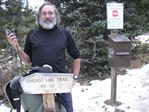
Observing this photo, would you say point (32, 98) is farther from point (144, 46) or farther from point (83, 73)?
point (144, 46)

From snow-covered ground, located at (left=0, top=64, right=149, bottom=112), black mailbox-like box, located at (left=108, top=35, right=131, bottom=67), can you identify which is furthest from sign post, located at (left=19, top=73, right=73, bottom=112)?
black mailbox-like box, located at (left=108, top=35, right=131, bottom=67)

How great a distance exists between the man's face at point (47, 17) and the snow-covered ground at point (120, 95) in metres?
3.35

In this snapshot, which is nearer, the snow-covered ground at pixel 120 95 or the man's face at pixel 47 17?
the man's face at pixel 47 17

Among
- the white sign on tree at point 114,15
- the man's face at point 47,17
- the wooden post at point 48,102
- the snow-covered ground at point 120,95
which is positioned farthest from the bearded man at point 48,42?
the white sign on tree at point 114,15

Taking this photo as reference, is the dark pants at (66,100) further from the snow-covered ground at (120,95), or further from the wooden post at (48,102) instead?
the snow-covered ground at (120,95)

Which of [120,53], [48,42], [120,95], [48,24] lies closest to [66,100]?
[48,42]

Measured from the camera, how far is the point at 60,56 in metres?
4.11

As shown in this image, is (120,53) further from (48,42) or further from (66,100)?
(48,42)

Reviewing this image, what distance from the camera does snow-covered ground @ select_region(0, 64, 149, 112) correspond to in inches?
284

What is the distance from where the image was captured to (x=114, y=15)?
796cm

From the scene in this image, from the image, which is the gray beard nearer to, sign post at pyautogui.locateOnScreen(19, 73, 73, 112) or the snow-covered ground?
sign post at pyautogui.locateOnScreen(19, 73, 73, 112)

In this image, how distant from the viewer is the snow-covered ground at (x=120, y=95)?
284 inches

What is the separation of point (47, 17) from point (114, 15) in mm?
4092

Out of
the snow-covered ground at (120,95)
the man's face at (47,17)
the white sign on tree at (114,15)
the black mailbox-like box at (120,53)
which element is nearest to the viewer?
the man's face at (47,17)
